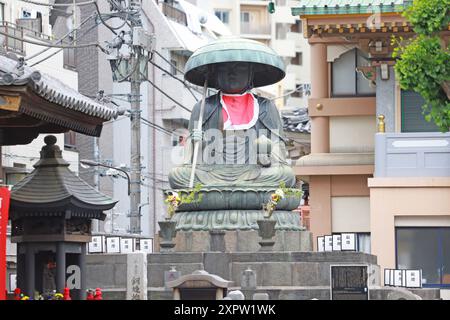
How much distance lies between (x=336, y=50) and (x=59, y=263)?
17.4 m

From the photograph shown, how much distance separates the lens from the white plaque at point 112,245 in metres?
32.8

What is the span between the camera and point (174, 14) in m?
66.8

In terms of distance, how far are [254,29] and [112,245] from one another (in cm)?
5853

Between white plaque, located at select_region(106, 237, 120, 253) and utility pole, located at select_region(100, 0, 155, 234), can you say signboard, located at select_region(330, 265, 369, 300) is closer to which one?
white plaque, located at select_region(106, 237, 120, 253)

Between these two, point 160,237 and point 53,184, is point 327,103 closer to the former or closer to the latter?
point 160,237

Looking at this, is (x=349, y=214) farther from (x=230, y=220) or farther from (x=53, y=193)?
(x=53, y=193)

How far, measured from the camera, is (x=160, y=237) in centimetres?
3384

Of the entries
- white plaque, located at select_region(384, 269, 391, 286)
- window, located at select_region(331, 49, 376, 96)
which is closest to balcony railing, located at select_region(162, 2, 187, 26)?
window, located at select_region(331, 49, 376, 96)

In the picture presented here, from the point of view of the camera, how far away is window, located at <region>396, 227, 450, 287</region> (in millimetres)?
36969

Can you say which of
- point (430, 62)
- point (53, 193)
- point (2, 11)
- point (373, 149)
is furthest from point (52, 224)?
point (2, 11)

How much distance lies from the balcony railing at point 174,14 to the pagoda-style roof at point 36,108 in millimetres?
39201

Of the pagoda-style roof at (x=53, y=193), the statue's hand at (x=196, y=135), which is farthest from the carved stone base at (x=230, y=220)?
the pagoda-style roof at (x=53, y=193)

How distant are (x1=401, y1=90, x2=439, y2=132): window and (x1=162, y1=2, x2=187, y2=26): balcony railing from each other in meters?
27.8
